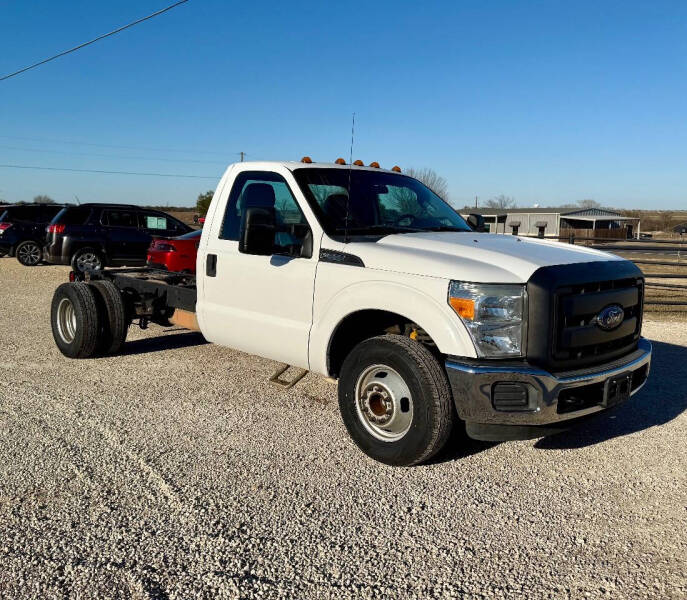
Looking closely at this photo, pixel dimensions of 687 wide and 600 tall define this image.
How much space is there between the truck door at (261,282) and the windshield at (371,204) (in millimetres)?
203

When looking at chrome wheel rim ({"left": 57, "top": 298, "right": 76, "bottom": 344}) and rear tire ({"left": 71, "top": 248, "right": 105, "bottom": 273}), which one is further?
rear tire ({"left": 71, "top": 248, "right": 105, "bottom": 273})

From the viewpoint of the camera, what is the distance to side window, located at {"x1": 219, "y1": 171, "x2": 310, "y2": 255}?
4.77 metres

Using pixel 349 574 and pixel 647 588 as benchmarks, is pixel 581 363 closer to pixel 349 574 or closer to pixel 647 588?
pixel 647 588

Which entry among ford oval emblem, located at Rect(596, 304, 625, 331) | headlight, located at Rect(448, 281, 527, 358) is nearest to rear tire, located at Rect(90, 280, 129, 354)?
headlight, located at Rect(448, 281, 527, 358)

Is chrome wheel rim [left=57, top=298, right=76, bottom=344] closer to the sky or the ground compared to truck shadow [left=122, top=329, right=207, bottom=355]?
closer to the sky

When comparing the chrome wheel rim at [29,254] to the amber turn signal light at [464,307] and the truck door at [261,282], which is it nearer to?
the truck door at [261,282]

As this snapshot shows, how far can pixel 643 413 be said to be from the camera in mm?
5477

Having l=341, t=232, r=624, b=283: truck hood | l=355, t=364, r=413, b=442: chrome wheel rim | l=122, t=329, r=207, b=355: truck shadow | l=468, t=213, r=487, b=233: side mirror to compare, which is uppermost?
l=468, t=213, r=487, b=233: side mirror

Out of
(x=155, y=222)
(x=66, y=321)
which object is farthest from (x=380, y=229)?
(x=155, y=222)

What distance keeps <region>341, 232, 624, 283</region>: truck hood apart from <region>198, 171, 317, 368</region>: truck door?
545mm

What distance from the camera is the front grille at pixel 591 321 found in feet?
12.3

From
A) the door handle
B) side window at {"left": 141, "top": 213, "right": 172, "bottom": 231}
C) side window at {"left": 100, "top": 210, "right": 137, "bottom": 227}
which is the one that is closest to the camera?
the door handle

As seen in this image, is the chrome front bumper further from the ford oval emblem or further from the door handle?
the door handle

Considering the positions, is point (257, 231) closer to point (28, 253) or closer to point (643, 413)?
point (643, 413)
